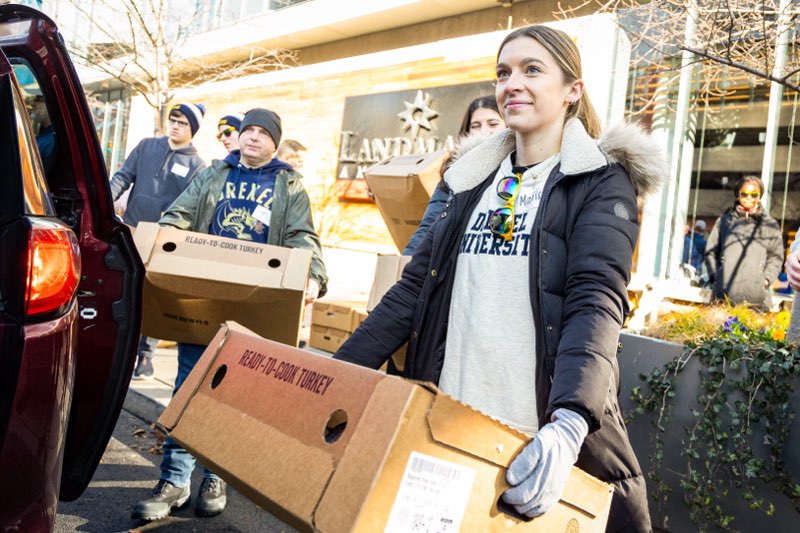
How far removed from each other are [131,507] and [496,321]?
2.69 m

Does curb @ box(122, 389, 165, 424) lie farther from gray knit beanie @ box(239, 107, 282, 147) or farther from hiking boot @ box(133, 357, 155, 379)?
gray knit beanie @ box(239, 107, 282, 147)

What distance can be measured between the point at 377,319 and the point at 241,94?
57.4ft

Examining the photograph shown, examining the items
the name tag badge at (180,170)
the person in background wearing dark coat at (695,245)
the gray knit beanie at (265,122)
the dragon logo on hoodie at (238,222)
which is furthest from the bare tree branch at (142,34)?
the person in background wearing dark coat at (695,245)

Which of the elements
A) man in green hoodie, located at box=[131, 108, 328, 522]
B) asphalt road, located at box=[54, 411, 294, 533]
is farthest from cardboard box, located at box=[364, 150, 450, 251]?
asphalt road, located at box=[54, 411, 294, 533]

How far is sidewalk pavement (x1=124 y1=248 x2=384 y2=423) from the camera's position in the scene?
5.84m

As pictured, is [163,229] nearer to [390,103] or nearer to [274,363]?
[274,363]

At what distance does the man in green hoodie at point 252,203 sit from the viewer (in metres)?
4.12

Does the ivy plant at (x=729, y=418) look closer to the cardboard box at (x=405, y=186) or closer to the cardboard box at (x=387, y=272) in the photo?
the cardboard box at (x=387, y=272)

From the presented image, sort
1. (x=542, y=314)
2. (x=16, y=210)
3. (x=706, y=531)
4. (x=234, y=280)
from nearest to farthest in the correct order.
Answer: (x=542, y=314)
(x=16, y=210)
(x=234, y=280)
(x=706, y=531)

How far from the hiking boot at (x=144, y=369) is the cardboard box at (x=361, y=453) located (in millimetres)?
5164

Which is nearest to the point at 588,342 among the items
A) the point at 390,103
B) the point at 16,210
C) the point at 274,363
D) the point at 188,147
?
the point at 274,363

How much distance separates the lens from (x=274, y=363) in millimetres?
1645

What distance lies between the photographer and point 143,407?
5855 millimetres

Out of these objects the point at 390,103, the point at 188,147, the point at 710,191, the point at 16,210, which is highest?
the point at 390,103
